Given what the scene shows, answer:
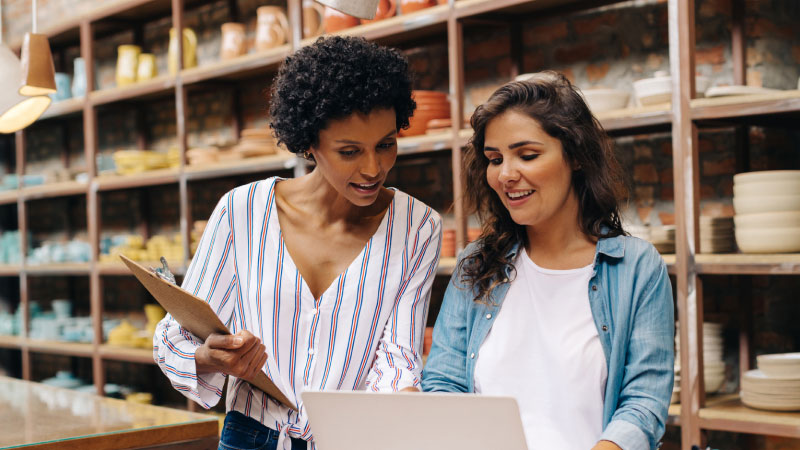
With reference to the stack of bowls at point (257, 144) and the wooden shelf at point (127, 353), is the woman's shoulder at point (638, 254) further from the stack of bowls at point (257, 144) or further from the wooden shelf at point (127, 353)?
the wooden shelf at point (127, 353)

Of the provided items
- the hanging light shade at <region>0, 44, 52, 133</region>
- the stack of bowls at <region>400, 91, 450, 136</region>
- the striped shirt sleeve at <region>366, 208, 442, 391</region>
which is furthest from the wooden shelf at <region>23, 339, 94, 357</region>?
the striped shirt sleeve at <region>366, 208, 442, 391</region>

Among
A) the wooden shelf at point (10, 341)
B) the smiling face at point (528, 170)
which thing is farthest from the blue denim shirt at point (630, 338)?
the wooden shelf at point (10, 341)

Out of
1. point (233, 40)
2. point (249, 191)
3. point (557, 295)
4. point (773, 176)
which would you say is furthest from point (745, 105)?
point (233, 40)

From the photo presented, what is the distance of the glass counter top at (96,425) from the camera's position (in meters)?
1.78

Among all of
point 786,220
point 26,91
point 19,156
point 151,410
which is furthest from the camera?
point 19,156

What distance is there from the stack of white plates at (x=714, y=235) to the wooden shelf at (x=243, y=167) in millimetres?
1693

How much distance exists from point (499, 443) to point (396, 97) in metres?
0.77

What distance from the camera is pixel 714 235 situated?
2.47 m

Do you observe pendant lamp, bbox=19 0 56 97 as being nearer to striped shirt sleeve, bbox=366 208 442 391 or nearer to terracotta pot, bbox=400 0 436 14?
terracotta pot, bbox=400 0 436 14

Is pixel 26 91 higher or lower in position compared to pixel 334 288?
higher

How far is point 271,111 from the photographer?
1.71 metres

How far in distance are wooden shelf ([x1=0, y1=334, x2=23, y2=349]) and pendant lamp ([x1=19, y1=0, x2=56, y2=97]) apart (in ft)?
10.4

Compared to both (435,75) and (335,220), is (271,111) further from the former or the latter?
(435,75)

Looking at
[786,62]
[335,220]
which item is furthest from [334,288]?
[786,62]
